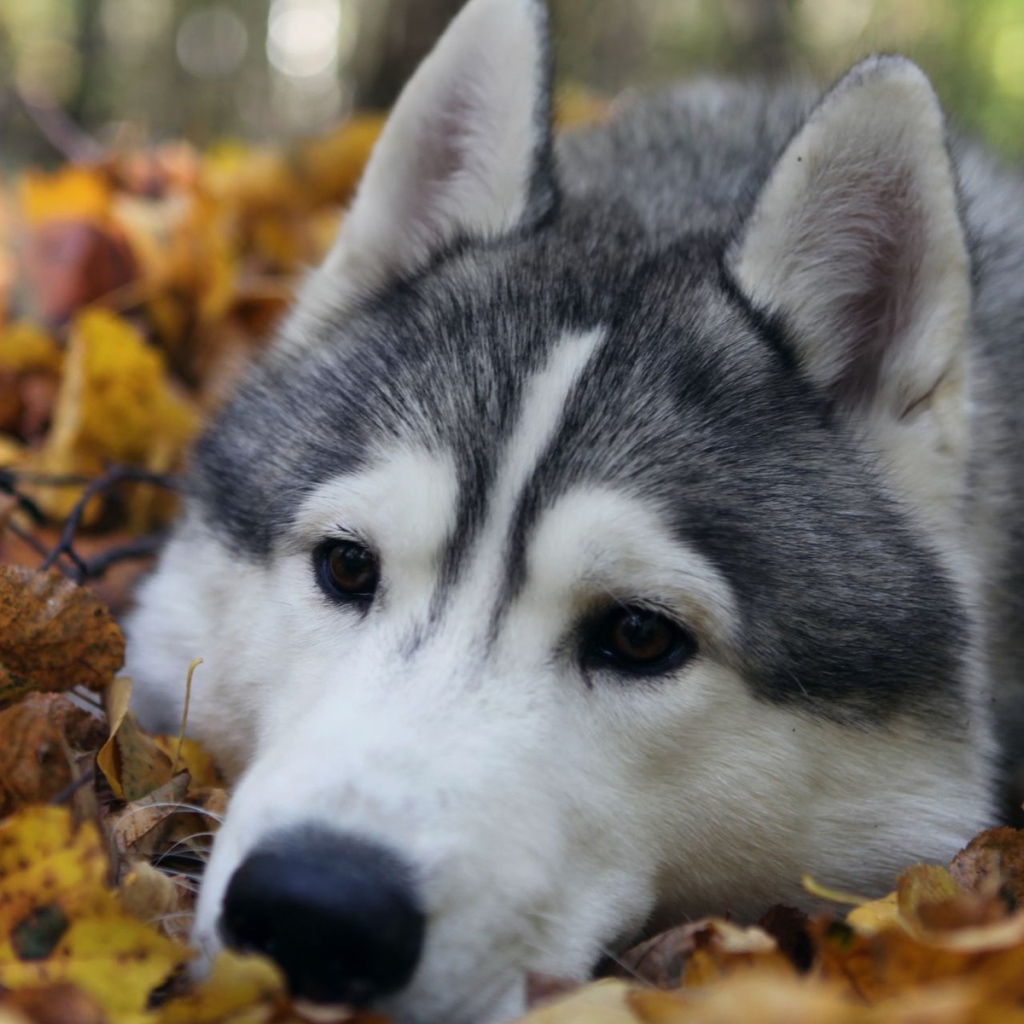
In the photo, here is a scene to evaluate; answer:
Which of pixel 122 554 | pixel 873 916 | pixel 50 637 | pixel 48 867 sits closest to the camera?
pixel 48 867

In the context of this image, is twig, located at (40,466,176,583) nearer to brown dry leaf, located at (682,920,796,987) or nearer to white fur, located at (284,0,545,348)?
white fur, located at (284,0,545,348)

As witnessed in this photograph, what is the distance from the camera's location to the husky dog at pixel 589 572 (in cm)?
191

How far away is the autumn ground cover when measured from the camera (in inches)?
62.5

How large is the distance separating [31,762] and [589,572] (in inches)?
40.0

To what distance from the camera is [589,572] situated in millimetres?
2207

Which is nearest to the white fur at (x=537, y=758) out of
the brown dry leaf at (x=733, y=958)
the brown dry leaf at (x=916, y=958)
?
the brown dry leaf at (x=733, y=958)

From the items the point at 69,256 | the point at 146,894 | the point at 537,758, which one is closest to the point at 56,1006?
the point at 146,894

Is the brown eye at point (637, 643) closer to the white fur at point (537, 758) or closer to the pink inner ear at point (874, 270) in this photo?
the white fur at point (537, 758)

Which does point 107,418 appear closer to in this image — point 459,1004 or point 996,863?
point 459,1004

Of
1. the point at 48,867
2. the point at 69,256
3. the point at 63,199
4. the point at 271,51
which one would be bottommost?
the point at 48,867

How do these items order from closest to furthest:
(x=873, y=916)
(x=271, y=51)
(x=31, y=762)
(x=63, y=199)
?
(x=873, y=916)
(x=31, y=762)
(x=63, y=199)
(x=271, y=51)

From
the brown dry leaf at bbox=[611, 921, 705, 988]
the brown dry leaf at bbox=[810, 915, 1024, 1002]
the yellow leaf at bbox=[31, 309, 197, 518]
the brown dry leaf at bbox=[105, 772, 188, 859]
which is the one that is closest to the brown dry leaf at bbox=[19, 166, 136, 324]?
the yellow leaf at bbox=[31, 309, 197, 518]

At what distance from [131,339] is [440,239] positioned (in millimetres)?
1340

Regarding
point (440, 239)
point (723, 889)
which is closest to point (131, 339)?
point (440, 239)
